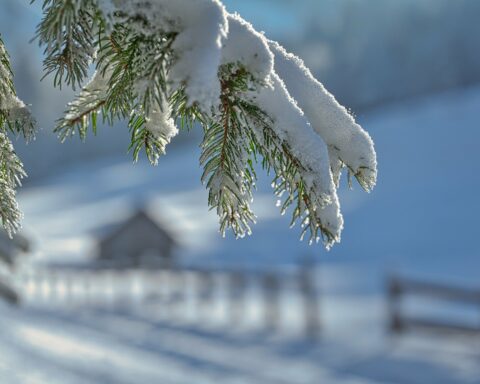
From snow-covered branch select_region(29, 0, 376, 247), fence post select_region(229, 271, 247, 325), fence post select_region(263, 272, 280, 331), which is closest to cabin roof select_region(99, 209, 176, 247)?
fence post select_region(229, 271, 247, 325)

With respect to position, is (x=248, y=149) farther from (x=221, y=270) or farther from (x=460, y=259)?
(x=460, y=259)

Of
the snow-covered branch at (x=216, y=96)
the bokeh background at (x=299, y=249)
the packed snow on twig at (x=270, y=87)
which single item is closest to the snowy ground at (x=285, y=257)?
the bokeh background at (x=299, y=249)

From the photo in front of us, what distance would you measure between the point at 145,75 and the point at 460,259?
34.1 metres

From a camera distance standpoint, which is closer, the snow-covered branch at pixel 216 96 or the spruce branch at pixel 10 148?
the snow-covered branch at pixel 216 96

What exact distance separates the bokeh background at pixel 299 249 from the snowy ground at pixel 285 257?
0.07 m

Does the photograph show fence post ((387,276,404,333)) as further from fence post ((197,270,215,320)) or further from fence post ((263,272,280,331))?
fence post ((197,270,215,320))

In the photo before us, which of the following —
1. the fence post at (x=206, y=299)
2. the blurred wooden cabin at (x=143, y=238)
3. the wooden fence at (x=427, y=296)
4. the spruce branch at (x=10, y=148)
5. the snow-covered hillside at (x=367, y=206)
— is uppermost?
the snow-covered hillside at (x=367, y=206)

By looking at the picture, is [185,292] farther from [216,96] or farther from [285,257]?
[285,257]

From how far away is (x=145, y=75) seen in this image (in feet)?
4.33

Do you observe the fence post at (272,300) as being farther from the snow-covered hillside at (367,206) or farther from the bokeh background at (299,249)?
the snow-covered hillside at (367,206)

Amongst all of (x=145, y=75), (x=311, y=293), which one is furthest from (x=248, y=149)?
(x=311, y=293)

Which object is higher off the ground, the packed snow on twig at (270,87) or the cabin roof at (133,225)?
the cabin roof at (133,225)

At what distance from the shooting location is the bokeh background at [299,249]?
29.7 ft

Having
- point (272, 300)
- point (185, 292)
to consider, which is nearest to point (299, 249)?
point (185, 292)
